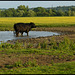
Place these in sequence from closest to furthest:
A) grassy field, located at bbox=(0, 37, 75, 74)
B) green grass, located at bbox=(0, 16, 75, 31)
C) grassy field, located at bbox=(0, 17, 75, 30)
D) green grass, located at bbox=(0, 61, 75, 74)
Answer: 1. green grass, located at bbox=(0, 61, 75, 74)
2. grassy field, located at bbox=(0, 37, 75, 74)
3. green grass, located at bbox=(0, 16, 75, 31)
4. grassy field, located at bbox=(0, 17, 75, 30)

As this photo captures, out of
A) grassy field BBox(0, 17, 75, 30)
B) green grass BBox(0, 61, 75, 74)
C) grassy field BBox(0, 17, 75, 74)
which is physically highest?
green grass BBox(0, 61, 75, 74)

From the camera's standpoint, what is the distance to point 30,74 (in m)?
7.20

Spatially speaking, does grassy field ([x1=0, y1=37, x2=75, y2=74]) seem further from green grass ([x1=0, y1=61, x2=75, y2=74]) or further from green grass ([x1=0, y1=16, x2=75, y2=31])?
green grass ([x1=0, y1=16, x2=75, y2=31])

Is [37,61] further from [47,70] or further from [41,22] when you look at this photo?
[41,22]

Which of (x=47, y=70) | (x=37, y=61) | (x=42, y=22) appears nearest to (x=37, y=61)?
(x=37, y=61)

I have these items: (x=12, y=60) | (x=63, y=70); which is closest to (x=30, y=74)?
(x=63, y=70)

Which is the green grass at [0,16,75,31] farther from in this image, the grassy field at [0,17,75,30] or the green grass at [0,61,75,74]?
the green grass at [0,61,75,74]

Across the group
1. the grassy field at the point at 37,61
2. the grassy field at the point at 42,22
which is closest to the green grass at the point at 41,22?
the grassy field at the point at 42,22

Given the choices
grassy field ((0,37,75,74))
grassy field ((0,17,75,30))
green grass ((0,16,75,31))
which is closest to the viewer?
grassy field ((0,37,75,74))

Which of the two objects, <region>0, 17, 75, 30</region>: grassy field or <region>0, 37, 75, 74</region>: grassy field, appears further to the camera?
<region>0, 17, 75, 30</region>: grassy field

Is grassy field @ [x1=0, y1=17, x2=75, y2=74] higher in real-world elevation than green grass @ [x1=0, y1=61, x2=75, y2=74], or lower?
lower

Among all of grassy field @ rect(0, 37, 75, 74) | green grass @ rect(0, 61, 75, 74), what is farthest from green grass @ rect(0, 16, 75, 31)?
green grass @ rect(0, 61, 75, 74)

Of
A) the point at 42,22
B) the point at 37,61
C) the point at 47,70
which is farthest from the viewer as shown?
the point at 42,22

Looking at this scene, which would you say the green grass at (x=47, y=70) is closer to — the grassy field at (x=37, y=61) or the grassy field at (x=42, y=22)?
the grassy field at (x=37, y=61)
